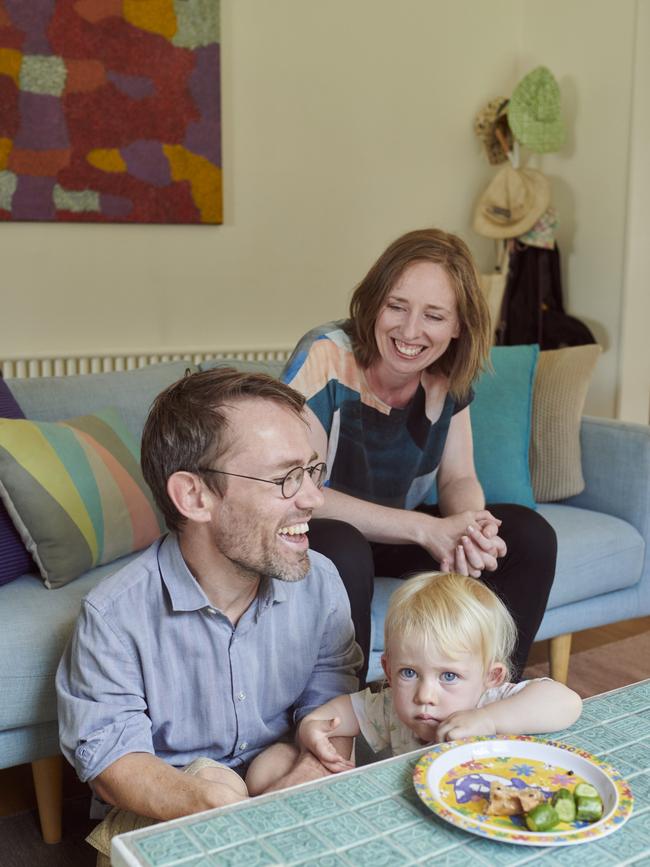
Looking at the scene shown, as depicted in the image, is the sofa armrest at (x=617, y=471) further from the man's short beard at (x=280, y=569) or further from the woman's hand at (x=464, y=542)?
the man's short beard at (x=280, y=569)

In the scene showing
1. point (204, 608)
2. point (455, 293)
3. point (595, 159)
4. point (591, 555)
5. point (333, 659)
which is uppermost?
point (595, 159)

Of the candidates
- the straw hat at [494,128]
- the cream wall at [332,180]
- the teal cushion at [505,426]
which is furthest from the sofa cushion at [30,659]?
the straw hat at [494,128]

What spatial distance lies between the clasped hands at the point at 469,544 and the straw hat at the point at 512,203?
259 cm

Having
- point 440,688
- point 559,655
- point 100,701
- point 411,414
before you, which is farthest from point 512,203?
point 100,701

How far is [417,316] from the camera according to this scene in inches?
74.4

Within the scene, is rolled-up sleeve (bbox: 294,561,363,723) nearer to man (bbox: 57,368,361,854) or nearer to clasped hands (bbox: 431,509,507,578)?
man (bbox: 57,368,361,854)

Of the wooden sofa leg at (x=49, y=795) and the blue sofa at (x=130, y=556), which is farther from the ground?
the blue sofa at (x=130, y=556)

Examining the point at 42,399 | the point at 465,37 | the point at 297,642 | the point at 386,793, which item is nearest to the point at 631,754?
the point at 386,793

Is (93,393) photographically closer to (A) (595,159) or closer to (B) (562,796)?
(B) (562,796)

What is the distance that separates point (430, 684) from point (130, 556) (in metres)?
0.96

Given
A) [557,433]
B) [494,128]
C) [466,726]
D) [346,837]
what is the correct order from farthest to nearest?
[494,128] < [557,433] < [466,726] < [346,837]

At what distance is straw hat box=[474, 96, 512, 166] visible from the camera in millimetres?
4352

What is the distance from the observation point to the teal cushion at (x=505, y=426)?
2.46 meters

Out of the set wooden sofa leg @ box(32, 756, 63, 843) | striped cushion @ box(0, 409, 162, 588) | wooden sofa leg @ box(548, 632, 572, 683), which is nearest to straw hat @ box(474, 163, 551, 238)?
wooden sofa leg @ box(548, 632, 572, 683)
